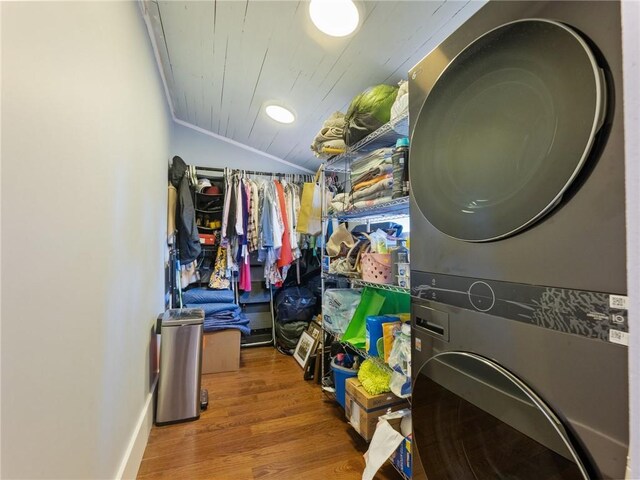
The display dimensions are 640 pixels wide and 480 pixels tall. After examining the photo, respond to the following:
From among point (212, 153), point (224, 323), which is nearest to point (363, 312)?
point (224, 323)

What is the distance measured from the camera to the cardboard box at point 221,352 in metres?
2.42

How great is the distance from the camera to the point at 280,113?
2234 millimetres

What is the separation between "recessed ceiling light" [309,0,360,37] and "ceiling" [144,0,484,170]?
35 millimetres

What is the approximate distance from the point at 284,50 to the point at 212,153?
1.80 meters

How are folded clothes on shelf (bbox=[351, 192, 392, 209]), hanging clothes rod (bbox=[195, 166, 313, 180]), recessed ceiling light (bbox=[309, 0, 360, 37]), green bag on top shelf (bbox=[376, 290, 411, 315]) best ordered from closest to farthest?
recessed ceiling light (bbox=[309, 0, 360, 37])
folded clothes on shelf (bbox=[351, 192, 392, 209])
green bag on top shelf (bbox=[376, 290, 411, 315])
hanging clothes rod (bbox=[195, 166, 313, 180])

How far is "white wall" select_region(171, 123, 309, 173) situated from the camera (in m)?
2.95

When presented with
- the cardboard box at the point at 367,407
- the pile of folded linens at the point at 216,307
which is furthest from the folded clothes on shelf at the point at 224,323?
the cardboard box at the point at 367,407

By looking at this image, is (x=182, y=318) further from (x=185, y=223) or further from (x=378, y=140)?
(x=378, y=140)

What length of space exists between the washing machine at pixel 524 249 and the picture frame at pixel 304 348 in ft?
5.65

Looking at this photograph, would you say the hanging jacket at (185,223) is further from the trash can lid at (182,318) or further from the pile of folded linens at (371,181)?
the pile of folded linens at (371,181)

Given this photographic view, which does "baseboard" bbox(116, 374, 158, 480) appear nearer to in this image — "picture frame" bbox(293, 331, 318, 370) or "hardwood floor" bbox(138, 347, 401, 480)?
"hardwood floor" bbox(138, 347, 401, 480)

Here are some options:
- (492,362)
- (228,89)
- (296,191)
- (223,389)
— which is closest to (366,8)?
(228,89)

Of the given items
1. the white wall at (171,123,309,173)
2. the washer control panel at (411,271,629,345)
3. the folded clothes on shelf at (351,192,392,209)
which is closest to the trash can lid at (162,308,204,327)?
the folded clothes on shelf at (351,192,392,209)

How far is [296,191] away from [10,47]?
2.47 metres
